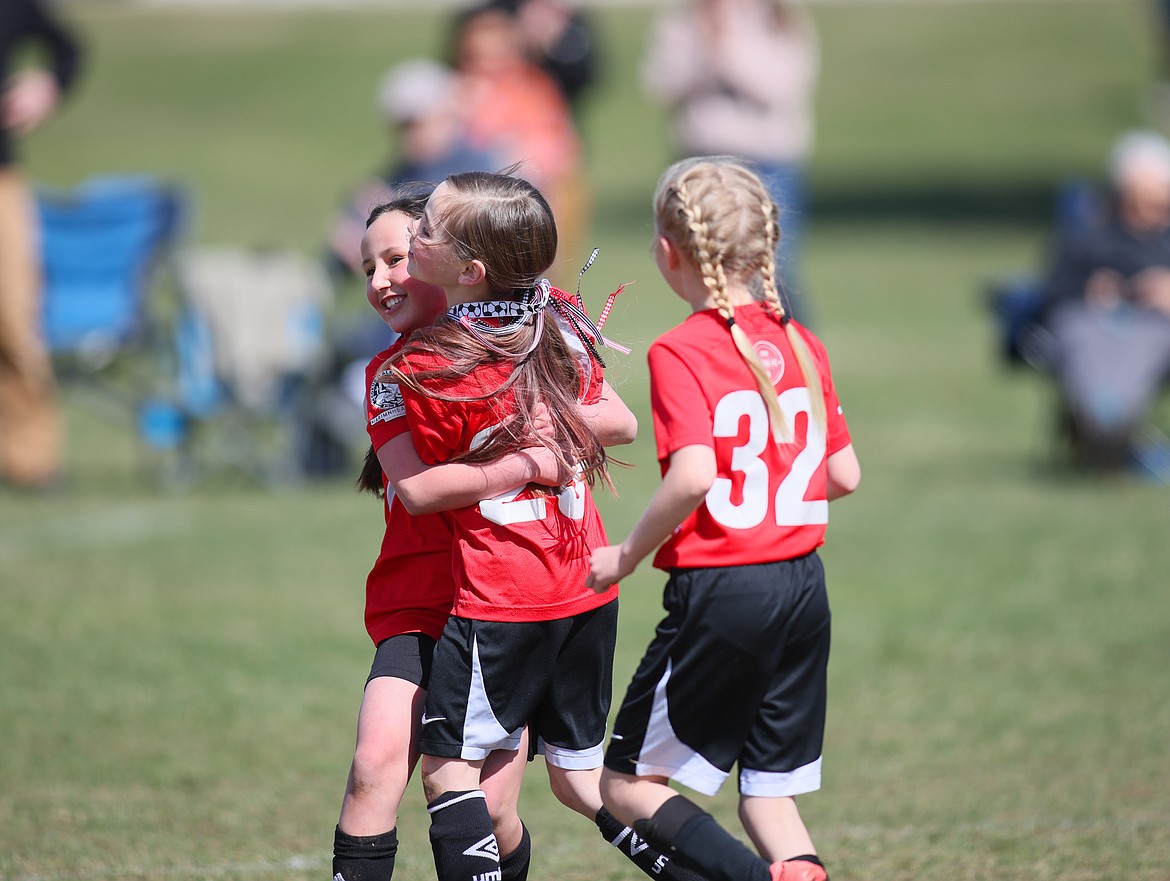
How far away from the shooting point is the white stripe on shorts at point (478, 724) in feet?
9.27

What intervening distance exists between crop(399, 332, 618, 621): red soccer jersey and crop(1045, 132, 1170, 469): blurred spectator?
5.18m

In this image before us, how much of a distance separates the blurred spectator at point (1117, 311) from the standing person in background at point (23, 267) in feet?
16.8

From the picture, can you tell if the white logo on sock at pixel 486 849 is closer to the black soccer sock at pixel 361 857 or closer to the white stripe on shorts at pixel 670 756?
the black soccer sock at pixel 361 857

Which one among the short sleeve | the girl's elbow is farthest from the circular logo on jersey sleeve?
the girl's elbow

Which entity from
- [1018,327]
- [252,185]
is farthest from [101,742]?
[252,185]

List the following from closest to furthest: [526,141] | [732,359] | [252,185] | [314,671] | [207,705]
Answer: [732,359]
[207,705]
[314,671]
[526,141]
[252,185]

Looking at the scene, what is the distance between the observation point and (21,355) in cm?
777

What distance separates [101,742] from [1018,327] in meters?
5.31

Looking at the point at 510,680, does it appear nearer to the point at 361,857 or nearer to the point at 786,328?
the point at 361,857

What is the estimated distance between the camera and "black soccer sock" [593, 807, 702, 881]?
114 inches

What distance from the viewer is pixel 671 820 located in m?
2.89

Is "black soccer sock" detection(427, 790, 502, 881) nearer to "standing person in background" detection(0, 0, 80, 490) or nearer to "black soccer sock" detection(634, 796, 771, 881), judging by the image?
"black soccer sock" detection(634, 796, 771, 881)

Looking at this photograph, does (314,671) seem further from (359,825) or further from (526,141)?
(526,141)

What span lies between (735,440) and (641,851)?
2.65ft
